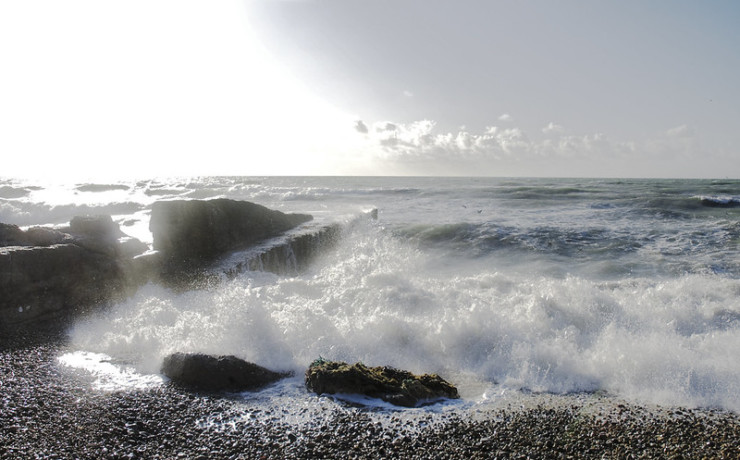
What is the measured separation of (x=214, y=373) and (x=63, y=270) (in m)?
5.77

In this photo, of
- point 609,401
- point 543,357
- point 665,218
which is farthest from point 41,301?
point 665,218

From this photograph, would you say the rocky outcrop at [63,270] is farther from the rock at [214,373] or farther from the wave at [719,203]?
the wave at [719,203]

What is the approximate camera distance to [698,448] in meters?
4.76


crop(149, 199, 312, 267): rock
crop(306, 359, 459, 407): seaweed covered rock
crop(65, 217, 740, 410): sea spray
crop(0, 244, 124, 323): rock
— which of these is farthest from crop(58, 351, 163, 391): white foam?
crop(149, 199, 312, 267): rock

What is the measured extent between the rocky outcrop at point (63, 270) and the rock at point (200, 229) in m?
0.83

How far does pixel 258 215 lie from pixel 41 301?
6742mm

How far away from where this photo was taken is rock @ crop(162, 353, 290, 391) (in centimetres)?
612

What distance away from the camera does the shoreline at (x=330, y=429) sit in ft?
15.2

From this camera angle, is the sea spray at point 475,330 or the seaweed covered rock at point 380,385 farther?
the sea spray at point 475,330

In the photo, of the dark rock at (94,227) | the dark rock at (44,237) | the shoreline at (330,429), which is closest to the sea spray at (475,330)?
the shoreline at (330,429)

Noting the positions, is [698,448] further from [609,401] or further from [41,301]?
[41,301]

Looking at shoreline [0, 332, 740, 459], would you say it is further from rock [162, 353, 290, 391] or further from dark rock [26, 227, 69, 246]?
dark rock [26, 227, 69, 246]

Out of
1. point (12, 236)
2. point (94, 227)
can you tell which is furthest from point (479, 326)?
point (12, 236)

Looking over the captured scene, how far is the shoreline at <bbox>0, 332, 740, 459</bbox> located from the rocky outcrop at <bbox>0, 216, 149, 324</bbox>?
10.8ft
